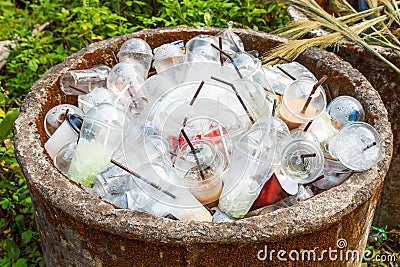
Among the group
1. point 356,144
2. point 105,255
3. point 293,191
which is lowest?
point 105,255

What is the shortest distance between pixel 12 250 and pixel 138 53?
1096 mm

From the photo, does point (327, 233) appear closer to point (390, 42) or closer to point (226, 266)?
point (226, 266)

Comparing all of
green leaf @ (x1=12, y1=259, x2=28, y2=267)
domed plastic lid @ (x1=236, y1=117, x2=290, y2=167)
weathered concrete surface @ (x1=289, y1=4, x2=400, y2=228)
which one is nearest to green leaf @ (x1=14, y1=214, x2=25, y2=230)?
green leaf @ (x1=12, y1=259, x2=28, y2=267)

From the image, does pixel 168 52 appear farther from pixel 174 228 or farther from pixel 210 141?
pixel 174 228

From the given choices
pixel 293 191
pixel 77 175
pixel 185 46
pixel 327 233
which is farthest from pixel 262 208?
pixel 185 46

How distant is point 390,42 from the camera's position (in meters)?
2.43

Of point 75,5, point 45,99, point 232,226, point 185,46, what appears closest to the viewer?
point 232,226

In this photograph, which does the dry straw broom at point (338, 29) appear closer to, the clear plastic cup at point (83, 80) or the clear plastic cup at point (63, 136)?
the clear plastic cup at point (83, 80)

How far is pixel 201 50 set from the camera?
214cm

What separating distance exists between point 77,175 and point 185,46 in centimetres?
79

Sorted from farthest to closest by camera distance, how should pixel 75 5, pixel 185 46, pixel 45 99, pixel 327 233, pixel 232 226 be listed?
pixel 75 5 < pixel 185 46 < pixel 45 99 < pixel 327 233 < pixel 232 226

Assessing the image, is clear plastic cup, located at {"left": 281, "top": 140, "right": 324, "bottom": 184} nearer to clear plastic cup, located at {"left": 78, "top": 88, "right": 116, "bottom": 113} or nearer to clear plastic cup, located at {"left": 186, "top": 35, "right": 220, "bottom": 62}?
clear plastic cup, located at {"left": 186, "top": 35, "right": 220, "bottom": 62}

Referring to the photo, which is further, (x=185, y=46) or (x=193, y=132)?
(x=185, y=46)

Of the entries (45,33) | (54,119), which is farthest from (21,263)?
(45,33)
